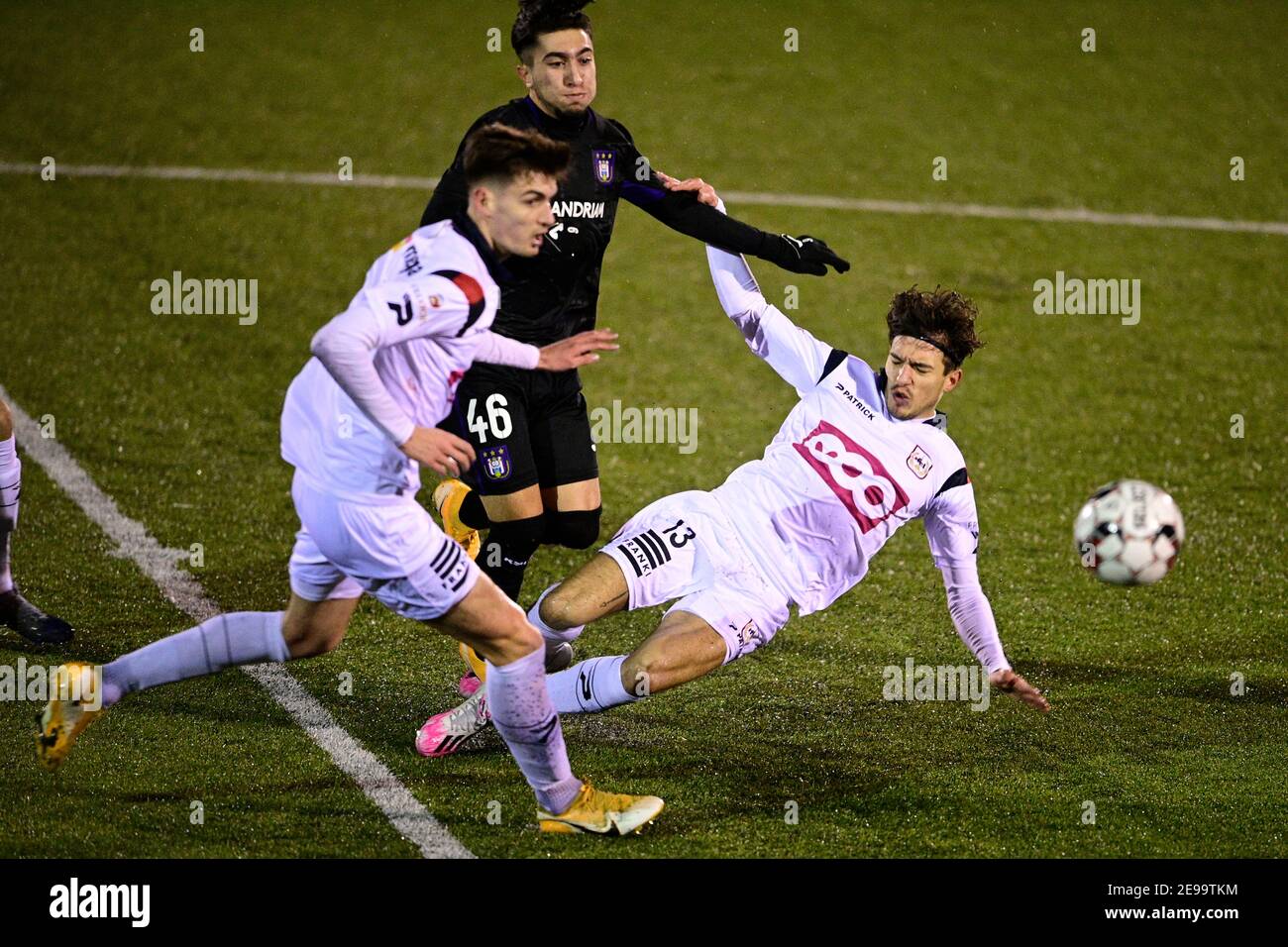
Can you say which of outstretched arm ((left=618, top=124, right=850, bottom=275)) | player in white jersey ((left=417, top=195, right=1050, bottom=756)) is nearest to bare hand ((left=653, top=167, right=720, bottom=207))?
outstretched arm ((left=618, top=124, right=850, bottom=275))

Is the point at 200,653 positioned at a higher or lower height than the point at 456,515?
lower

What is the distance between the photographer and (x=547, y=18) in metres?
6.13

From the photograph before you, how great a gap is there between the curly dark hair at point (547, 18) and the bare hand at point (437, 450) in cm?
205

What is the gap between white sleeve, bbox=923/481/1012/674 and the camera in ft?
19.1

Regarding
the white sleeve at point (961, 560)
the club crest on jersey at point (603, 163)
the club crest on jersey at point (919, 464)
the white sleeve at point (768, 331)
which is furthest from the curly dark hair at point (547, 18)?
the white sleeve at point (961, 560)

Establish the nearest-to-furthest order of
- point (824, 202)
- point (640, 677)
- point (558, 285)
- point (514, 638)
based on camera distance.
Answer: point (514, 638) < point (640, 677) < point (558, 285) < point (824, 202)

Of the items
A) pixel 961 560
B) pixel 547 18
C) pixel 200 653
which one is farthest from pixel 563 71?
pixel 200 653

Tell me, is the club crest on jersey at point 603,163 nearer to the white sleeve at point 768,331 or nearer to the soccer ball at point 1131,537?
the white sleeve at point 768,331

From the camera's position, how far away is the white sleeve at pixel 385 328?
459 centimetres

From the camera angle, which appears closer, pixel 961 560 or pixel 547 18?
pixel 961 560

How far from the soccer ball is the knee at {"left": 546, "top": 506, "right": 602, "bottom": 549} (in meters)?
2.00

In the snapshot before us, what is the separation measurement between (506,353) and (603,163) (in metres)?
1.60

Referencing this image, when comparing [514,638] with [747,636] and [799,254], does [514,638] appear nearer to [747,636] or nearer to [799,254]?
[747,636]

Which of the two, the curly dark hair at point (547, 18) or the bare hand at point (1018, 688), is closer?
the bare hand at point (1018, 688)
